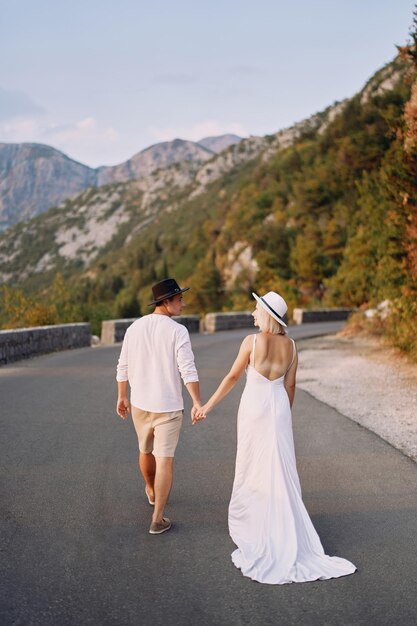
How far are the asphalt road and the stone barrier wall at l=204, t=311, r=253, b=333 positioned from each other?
2410 centimetres

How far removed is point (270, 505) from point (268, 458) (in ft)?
1.01

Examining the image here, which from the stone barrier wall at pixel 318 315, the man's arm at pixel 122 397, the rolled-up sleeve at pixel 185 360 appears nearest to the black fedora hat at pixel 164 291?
the rolled-up sleeve at pixel 185 360

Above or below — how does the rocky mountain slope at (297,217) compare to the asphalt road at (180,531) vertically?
above

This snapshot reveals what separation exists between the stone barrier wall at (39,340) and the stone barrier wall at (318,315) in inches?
802

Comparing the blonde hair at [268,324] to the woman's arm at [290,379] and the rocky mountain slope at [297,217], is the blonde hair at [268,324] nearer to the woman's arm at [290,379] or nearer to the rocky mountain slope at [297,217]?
the woman's arm at [290,379]

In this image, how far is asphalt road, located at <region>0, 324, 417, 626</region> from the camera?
11.8 ft

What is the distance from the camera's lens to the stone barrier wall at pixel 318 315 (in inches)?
1634

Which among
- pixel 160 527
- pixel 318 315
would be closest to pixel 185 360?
pixel 160 527

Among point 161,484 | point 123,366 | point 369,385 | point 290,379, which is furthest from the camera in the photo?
point 369,385

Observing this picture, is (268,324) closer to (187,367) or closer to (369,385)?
(187,367)

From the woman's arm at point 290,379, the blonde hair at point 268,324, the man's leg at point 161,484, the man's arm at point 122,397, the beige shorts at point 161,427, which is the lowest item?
the man's leg at point 161,484

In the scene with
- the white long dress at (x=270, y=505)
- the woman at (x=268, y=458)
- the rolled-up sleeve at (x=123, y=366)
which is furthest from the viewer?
the rolled-up sleeve at (x=123, y=366)

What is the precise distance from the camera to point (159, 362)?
505 cm

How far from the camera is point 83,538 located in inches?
184
